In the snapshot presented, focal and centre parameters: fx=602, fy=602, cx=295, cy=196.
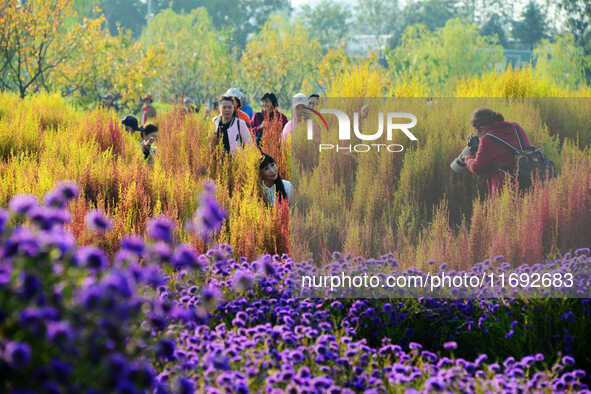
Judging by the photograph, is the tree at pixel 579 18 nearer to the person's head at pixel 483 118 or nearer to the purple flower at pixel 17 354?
the person's head at pixel 483 118

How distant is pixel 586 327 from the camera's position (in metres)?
3.79

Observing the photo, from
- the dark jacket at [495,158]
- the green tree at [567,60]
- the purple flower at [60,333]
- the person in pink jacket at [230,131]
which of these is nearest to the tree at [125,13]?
the green tree at [567,60]

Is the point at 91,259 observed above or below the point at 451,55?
below

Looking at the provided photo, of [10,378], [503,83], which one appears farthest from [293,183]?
[503,83]

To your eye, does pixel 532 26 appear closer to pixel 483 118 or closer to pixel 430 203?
pixel 483 118

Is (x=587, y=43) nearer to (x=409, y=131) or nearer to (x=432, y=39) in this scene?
(x=432, y=39)

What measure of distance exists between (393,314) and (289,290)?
72 centimetres

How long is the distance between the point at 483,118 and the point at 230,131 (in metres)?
3.43

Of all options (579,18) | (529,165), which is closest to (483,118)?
(529,165)

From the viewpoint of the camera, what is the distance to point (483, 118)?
4.43m

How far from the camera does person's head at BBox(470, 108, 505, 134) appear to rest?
14.5 feet

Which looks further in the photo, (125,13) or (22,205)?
(125,13)

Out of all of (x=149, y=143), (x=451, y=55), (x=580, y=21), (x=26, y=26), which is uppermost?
(x=580, y=21)

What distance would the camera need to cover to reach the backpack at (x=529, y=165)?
14.3ft
